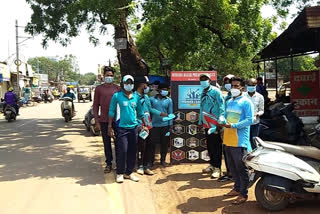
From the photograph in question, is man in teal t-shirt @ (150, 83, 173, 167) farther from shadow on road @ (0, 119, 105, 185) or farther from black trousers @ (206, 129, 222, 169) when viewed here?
shadow on road @ (0, 119, 105, 185)

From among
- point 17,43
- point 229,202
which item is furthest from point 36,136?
point 17,43

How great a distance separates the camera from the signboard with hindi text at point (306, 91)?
1148cm

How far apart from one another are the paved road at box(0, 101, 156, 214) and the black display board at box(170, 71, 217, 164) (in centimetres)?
120

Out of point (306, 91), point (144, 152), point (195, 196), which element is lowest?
point (195, 196)

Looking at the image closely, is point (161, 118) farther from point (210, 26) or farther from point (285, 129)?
point (210, 26)

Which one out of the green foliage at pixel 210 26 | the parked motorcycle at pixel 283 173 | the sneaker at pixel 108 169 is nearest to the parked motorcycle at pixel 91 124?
the green foliage at pixel 210 26

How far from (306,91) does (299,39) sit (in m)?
2.14

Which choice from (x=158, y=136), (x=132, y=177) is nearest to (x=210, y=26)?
(x=158, y=136)

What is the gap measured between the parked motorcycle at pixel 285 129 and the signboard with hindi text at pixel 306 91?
415 centimetres

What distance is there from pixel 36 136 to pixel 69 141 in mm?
→ 1723

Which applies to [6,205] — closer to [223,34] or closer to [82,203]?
[82,203]

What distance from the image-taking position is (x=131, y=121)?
20.3ft

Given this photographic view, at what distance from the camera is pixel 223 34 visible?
41.2 ft

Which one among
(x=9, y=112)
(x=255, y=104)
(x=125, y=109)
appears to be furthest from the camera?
(x=9, y=112)
